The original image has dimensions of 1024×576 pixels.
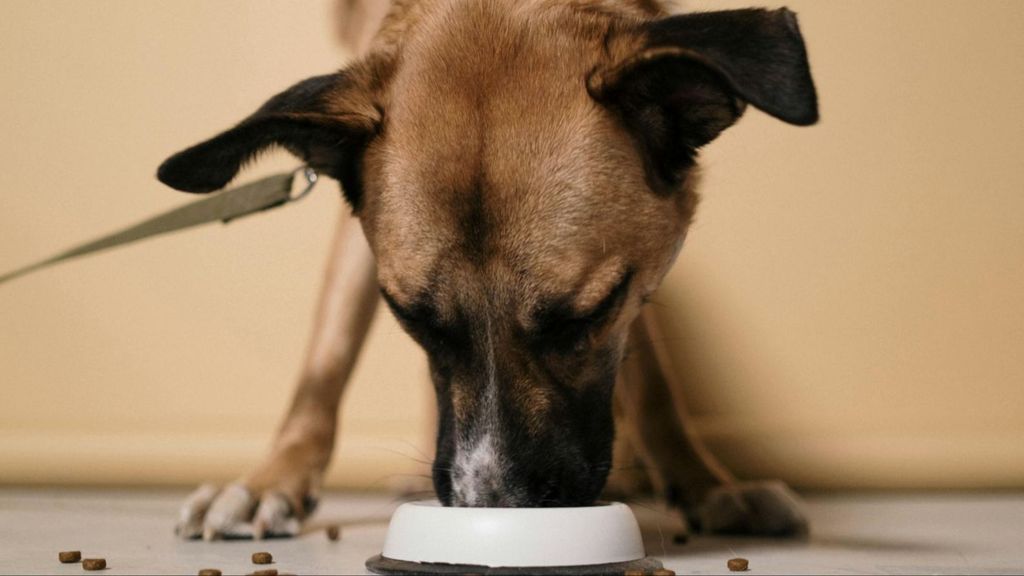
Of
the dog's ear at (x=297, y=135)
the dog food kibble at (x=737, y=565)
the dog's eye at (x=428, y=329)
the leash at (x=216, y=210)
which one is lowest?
the dog food kibble at (x=737, y=565)

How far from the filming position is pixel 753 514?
2.84 meters

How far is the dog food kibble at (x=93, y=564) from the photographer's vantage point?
202cm

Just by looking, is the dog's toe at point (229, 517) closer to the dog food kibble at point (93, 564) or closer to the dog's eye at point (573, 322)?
the dog food kibble at point (93, 564)

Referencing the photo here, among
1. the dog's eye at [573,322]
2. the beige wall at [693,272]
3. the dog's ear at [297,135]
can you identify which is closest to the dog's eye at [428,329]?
the dog's eye at [573,322]

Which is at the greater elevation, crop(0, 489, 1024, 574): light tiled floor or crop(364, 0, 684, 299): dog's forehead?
crop(364, 0, 684, 299): dog's forehead

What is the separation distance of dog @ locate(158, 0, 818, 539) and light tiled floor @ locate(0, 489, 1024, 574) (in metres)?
0.36

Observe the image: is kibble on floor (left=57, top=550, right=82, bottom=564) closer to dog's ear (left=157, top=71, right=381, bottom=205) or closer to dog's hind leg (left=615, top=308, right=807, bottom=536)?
dog's ear (left=157, top=71, right=381, bottom=205)

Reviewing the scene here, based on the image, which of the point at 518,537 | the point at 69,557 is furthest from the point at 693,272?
the point at 69,557

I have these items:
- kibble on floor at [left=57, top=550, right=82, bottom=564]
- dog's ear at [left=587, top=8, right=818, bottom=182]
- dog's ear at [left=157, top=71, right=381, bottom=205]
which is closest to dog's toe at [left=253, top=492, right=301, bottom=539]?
kibble on floor at [left=57, top=550, right=82, bottom=564]

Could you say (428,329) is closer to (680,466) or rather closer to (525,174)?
(525,174)

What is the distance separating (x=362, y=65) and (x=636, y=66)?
25.4 inches

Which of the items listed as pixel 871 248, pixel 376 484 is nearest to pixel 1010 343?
pixel 871 248

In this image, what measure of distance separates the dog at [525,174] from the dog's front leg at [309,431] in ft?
2.09

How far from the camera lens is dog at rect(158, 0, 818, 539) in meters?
2.06
